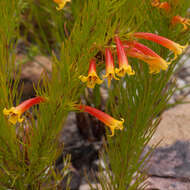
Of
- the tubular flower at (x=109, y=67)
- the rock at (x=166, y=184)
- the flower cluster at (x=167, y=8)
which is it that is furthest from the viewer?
the rock at (x=166, y=184)

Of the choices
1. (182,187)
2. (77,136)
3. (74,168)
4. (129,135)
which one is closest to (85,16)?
(129,135)

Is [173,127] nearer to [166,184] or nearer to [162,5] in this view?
[166,184]

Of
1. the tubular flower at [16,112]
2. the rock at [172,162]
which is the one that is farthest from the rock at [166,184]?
the tubular flower at [16,112]

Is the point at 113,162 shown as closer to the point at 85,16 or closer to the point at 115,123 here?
the point at 115,123

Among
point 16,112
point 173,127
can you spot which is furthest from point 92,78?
point 173,127

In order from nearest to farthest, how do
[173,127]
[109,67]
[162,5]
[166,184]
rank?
[109,67]
[162,5]
[166,184]
[173,127]

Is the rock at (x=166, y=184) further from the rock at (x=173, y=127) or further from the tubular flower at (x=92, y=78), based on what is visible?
the tubular flower at (x=92, y=78)
